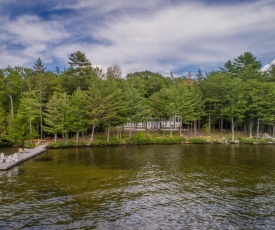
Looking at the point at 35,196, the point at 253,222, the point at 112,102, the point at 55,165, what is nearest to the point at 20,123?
the point at 112,102

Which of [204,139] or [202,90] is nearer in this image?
[204,139]

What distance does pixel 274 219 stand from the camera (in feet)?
36.1

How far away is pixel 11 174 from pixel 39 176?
2478mm

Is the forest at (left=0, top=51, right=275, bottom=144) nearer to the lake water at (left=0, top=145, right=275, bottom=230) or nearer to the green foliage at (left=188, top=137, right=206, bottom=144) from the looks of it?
the green foliage at (left=188, top=137, right=206, bottom=144)

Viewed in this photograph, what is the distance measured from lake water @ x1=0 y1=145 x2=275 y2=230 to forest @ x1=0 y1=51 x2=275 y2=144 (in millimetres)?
15251

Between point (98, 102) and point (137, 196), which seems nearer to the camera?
point (137, 196)

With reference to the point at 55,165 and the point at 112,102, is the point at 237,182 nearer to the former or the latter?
the point at 55,165

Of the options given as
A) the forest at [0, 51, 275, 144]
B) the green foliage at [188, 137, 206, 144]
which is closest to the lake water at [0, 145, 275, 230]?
the forest at [0, 51, 275, 144]

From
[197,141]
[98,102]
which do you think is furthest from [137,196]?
[197,141]

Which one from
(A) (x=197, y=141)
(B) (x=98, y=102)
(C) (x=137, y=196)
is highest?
(B) (x=98, y=102)

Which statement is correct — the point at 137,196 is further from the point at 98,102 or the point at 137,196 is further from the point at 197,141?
the point at 197,141

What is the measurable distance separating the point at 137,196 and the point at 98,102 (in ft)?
82.2

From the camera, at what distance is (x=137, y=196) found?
14.0 metres

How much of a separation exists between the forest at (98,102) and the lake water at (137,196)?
15.3 m
